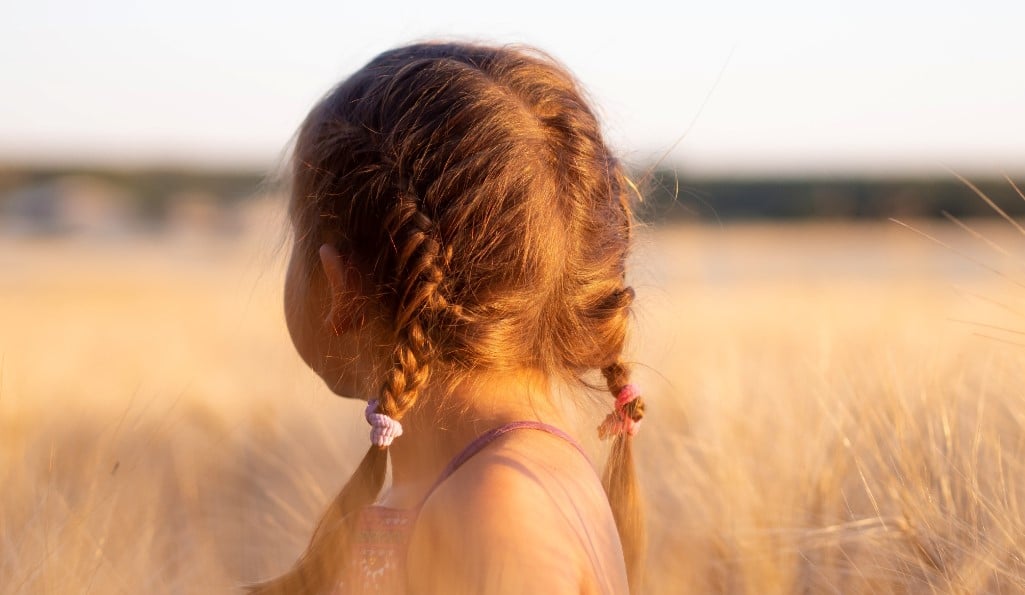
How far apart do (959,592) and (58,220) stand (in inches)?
1252

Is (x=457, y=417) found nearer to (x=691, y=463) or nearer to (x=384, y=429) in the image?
(x=384, y=429)

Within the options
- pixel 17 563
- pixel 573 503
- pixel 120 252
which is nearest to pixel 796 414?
pixel 573 503

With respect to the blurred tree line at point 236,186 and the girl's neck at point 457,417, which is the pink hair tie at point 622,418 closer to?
the girl's neck at point 457,417

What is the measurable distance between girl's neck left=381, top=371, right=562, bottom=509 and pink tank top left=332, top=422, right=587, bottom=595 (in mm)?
29

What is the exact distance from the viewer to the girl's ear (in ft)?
4.94

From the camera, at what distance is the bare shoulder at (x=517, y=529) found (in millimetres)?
1246

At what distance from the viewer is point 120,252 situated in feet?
64.7

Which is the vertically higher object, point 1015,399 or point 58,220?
point 1015,399

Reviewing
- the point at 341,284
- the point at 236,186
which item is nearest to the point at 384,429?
the point at 341,284

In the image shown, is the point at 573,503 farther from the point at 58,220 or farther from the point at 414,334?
the point at 58,220

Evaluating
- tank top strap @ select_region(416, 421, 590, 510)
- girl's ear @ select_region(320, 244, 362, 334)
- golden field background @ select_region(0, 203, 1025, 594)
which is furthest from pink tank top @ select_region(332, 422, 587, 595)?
golden field background @ select_region(0, 203, 1025, 594)

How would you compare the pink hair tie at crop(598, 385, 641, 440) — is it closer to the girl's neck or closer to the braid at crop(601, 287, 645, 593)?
the braid at crop(601, 287, 645, 593)

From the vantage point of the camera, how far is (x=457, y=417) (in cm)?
148

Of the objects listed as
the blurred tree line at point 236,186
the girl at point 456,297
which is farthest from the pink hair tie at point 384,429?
the blurred tree line at point 236,186
